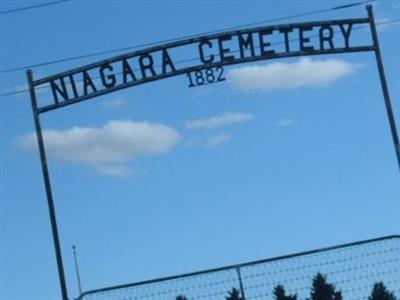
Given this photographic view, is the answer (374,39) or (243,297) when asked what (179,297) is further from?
(374,39)

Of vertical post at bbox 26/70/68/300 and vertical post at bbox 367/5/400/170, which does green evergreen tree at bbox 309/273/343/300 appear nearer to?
vertical post at bbox 367/5/400/170

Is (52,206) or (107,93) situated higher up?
(107,93)

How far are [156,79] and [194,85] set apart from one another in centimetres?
81

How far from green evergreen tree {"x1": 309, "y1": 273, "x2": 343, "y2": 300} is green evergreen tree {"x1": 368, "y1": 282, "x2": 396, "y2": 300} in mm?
607

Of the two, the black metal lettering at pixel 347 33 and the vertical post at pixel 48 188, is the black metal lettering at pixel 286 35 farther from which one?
the vertical post at pixel 48 188

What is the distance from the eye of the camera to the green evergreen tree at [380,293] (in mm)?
16375

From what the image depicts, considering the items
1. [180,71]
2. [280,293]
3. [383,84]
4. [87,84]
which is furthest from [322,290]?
[87,84]

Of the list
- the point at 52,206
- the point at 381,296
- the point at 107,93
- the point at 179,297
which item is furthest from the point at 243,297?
the point at 107,93

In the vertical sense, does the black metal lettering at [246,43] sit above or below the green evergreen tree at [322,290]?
above

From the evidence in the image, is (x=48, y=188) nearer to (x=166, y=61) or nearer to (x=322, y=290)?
(x=166, y=61)

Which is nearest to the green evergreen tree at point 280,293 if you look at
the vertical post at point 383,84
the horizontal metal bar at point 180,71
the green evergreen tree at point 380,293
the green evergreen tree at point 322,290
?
the green evergreen tree at point 322,290

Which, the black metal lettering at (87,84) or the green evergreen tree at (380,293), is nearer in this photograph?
the green evergreen tree at (380,293)

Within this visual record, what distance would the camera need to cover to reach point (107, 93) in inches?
755

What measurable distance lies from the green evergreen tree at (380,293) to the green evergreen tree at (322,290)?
1.99 feet
